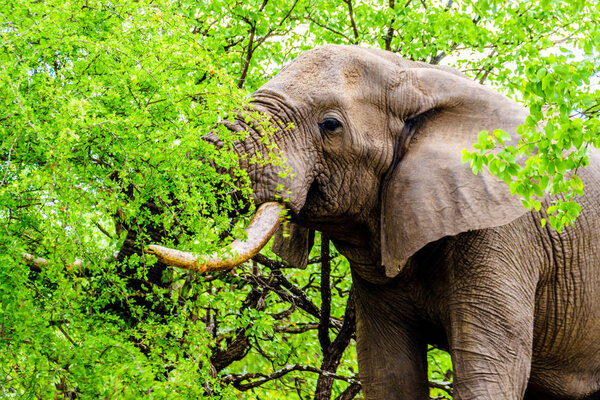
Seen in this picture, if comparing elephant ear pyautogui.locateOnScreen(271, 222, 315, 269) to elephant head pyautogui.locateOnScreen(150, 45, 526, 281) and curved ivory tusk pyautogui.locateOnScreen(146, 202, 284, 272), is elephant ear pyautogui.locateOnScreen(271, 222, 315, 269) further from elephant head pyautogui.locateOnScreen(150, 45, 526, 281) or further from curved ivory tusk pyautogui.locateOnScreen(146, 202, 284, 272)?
curved ivory tusk pyautogui.locateOnScreen(146, 202, 284, 272)

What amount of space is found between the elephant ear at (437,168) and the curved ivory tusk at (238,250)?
0.79 metres

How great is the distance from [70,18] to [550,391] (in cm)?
381

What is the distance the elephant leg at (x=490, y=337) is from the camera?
5066mm

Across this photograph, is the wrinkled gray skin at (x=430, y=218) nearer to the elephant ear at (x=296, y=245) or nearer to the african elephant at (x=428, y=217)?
the african elephant at (x=428, y=217)

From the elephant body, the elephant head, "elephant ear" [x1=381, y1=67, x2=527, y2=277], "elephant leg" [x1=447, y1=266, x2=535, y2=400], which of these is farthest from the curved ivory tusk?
"elephant leg" [x1=447, y1=266, x2=535, y2=400]

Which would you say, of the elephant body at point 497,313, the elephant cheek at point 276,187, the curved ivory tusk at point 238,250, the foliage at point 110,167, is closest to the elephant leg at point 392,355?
the elephant body at point 497,313

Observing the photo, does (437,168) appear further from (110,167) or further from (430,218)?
(110,167)

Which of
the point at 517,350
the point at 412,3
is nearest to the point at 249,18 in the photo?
the point at 412,3

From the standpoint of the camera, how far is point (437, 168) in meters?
5.19

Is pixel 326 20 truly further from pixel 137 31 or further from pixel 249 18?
pixel 137 31

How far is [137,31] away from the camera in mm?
5008

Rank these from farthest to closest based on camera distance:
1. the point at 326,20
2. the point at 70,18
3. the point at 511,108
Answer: the point at 326,20, the point at 511,108, the point at 70,18

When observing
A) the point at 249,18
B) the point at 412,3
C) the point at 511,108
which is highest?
the point at 412,3

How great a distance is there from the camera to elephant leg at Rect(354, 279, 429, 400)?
5758mm
